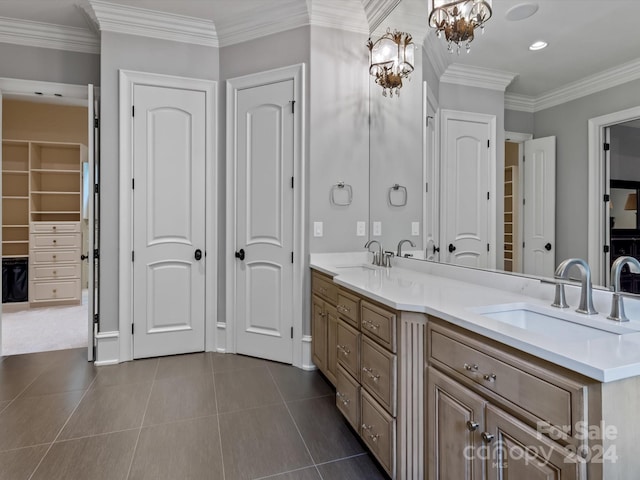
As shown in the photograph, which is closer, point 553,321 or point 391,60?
point 553,321

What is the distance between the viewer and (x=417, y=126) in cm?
257

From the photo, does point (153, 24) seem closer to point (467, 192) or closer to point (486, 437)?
point (467, 192)

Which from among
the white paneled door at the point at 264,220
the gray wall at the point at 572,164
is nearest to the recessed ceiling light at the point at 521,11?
the gray wall at the point at 572,164

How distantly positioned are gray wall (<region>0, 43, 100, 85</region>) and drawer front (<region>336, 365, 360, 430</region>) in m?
3.47

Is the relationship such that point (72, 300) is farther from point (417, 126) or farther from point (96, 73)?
point (417, 126)

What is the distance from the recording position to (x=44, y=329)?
4207mm

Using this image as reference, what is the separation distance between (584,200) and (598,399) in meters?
0.86

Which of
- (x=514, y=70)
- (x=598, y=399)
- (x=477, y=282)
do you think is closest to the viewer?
(x=598, y=399)

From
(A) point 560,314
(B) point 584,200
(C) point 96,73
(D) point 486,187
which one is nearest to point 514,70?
(D) point 486,187

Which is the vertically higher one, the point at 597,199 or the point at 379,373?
the point at 597,199

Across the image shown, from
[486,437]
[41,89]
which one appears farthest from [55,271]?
[486,437]

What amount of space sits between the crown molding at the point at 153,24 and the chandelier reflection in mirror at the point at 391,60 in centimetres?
149

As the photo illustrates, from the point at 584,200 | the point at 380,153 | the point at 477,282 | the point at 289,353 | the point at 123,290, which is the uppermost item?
the point at 380,153

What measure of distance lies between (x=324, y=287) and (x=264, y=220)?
860mm
